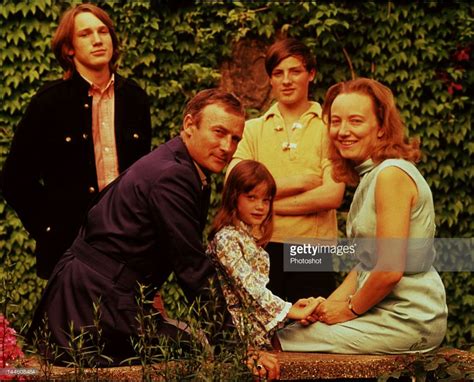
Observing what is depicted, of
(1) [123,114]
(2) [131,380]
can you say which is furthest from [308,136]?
(2) [131,380]

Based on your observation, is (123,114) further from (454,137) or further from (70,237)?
(454,137)

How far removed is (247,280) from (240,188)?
0.46 meters

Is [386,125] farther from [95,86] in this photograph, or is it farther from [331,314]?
[95,86]

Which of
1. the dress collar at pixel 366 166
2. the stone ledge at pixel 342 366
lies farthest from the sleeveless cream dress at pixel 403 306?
the stone ledge at pixel 342 366

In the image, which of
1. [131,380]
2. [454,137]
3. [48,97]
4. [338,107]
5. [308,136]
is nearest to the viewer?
[131,380]

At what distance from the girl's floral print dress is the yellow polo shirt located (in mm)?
1152

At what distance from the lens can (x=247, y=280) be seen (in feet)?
15.3

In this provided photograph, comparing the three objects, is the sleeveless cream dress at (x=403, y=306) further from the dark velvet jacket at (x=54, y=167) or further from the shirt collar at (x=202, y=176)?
the dark velvet jacket at (x=54, y=167)

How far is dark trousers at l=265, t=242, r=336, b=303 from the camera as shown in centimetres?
599

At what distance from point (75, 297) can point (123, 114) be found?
1.57 m

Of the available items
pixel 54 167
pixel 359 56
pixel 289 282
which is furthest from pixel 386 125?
pixel 359 56

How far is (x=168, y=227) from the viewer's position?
4.30 meters

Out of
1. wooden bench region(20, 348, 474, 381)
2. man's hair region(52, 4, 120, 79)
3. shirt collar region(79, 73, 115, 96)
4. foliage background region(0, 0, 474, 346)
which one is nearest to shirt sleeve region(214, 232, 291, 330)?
wooden bench region(20, 348, 474, 381)

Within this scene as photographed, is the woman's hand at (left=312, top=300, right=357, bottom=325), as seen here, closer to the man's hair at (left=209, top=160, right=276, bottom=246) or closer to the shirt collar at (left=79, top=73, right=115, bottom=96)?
the man's hair at (left=209, top=160, right=276, bottom=246)
